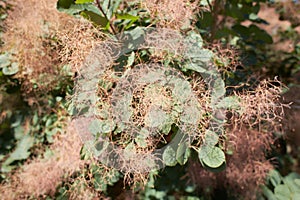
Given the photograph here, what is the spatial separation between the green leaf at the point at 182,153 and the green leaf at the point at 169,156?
0.06 feet

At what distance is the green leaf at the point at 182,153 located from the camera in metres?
0.88

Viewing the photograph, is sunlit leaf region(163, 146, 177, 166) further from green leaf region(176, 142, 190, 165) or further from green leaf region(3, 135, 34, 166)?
green leaf region(3, 135, 34, 166)

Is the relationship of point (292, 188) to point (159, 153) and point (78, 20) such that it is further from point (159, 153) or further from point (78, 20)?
point (78, 20)

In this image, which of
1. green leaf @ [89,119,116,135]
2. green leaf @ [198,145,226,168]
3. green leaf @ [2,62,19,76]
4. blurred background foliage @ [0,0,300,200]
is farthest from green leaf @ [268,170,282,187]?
green leaf @ [2,62,19,76]

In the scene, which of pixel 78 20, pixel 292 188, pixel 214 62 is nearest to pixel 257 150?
pixel 292 188

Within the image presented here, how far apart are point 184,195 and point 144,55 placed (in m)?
0.72

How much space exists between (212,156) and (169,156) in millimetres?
100

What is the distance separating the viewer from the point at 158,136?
0.90m

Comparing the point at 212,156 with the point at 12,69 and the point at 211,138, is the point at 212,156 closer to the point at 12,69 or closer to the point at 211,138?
the point at 211,138

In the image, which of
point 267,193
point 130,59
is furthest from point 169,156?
point 267,193

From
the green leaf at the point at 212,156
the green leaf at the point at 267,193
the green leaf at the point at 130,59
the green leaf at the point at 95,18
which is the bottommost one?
the green leaf at the point at 267,193

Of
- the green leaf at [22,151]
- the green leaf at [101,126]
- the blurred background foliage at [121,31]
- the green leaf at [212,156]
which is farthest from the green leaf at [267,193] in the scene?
the green leaf at [22,151]

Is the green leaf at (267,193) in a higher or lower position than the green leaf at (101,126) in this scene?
lower

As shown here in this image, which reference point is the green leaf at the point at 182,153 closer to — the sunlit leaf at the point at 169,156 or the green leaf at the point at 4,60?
the sunlit leaf at the point at 169,156
